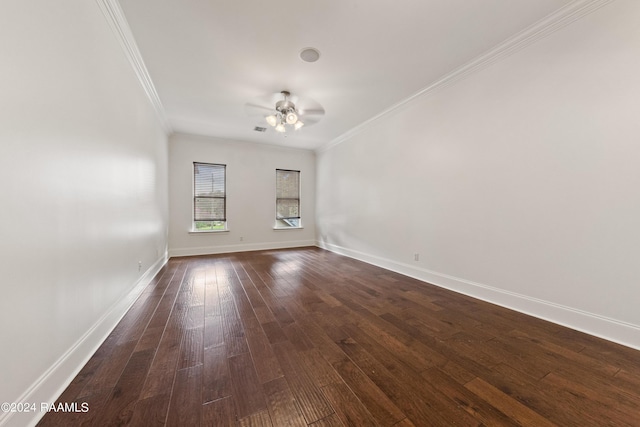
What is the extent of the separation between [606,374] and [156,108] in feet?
18.6

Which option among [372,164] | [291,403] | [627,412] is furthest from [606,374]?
[372,164]

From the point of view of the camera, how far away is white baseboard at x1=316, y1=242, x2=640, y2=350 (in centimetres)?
174

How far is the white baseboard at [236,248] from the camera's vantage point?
16.6 ft

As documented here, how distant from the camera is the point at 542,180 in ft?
7.09

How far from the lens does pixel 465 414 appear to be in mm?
1117

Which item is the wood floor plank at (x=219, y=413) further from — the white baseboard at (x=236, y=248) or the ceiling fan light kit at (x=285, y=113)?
the white baseboard at (x=236, y=248)

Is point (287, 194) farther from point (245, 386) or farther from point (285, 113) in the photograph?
point (245, 386)

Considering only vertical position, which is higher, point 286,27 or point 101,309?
point 286,27

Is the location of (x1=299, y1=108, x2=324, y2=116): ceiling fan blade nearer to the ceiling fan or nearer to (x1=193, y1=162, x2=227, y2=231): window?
the ceiling fan

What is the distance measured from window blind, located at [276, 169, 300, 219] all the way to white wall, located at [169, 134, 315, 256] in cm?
15

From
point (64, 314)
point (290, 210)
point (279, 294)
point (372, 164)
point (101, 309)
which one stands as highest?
point (372, 164)

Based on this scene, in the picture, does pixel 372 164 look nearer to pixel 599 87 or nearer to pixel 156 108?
pixel 599 87

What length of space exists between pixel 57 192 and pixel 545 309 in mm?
3914

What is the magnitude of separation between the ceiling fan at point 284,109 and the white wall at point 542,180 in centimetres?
157
